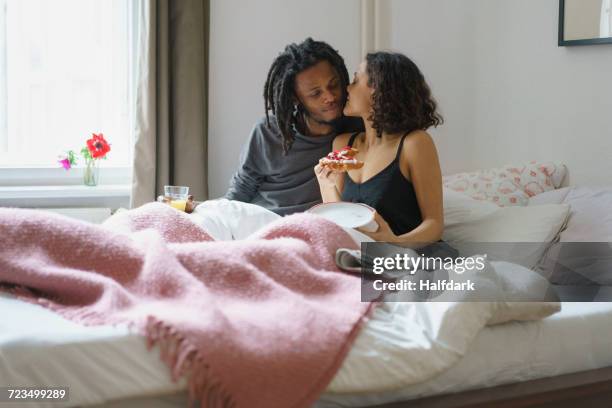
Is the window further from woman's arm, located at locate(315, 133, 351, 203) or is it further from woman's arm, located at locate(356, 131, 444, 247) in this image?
woman's arm, located at locate(356, 131, 444, 247)

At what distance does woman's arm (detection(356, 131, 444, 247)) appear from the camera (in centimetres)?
208

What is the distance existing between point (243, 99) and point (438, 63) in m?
0.87

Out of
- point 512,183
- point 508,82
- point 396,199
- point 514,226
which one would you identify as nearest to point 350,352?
point 396,199

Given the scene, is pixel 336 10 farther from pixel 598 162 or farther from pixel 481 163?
pixel 598 162

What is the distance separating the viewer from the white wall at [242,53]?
3211 millimetres

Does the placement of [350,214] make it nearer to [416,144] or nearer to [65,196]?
[416,144]

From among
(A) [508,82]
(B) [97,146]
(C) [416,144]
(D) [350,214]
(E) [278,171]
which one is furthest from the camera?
(B) [97,146]

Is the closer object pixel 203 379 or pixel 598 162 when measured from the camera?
pixel 203 379

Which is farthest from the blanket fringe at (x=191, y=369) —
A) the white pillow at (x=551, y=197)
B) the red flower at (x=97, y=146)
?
the red flower at (x=97, y=146)

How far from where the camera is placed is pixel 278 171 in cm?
261

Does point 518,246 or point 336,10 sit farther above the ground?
point 336,10

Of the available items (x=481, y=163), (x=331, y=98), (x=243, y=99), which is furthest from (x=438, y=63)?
(x=331, y=98)

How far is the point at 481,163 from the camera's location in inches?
125

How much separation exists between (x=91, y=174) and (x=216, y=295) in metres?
1.93
